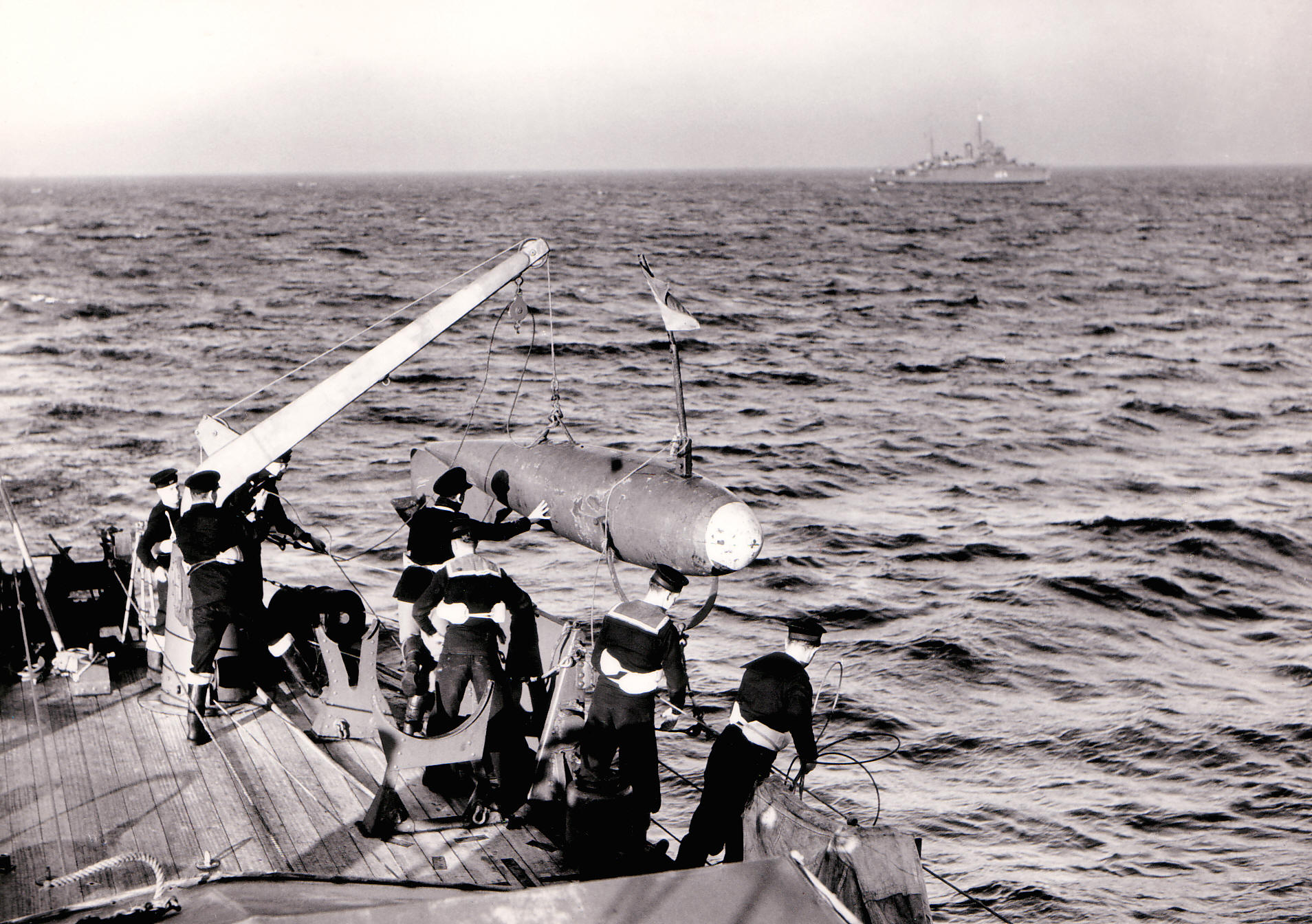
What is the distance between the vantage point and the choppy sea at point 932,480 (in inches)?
536

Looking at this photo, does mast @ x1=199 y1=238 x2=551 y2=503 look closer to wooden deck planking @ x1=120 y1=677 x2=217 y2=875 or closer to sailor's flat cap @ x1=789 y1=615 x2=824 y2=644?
wooden deck planking @ x1=120 y1=677 x2=217 y2=875

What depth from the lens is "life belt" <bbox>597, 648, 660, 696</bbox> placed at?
691cm

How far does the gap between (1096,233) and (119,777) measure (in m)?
99.5

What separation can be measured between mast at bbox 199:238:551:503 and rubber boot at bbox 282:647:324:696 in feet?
4.49

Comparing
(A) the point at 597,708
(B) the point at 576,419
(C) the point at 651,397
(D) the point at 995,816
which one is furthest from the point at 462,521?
(C) the point at 651,397

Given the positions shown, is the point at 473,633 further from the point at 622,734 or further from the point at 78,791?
the point at 78,791

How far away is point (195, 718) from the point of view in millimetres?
8523

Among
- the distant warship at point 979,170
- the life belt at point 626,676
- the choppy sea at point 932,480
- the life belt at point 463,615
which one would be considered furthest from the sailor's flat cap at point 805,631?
the distant warship at point 979,170

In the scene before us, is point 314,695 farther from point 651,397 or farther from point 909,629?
point 651,397

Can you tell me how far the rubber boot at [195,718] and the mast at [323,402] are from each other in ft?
5.06

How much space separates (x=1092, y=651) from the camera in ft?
58.2

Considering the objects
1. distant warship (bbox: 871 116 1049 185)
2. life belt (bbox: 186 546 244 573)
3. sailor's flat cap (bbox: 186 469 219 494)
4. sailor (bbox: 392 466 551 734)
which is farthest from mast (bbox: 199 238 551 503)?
distant warship (bbox: 871 116 1049 185)

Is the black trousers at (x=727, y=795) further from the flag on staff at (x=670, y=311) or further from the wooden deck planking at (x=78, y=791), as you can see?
the wooden deck planking at (x=78, y=791)

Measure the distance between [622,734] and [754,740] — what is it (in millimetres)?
773
